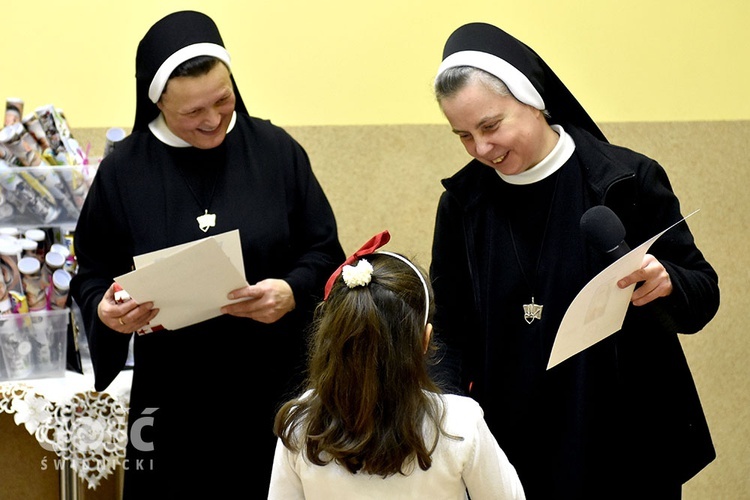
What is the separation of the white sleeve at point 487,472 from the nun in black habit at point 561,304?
33 centimetres

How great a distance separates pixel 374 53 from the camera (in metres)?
3.78

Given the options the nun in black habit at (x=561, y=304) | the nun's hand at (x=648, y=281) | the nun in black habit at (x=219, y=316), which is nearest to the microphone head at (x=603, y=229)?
the nun's hand at (x=648, y=281)

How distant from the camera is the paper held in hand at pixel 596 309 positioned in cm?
187

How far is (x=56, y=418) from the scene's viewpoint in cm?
301

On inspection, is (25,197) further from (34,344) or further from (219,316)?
(219,316)

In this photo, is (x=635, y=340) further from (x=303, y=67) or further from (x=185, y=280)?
(x=303, y=67)

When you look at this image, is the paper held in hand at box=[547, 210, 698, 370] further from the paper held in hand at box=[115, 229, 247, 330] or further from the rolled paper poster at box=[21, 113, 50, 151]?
the rolled paper poster at box=[21, 113, 50, 151]

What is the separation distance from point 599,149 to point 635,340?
466mm

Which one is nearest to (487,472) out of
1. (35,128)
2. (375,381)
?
(375,381)

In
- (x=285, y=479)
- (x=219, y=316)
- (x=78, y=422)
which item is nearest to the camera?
(x=285, y=479)


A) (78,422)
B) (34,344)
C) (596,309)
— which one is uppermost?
(596,309)

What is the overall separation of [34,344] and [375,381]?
5.35 feet

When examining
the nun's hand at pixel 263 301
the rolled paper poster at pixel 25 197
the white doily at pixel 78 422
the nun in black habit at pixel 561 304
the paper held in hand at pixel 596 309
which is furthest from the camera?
the rolled paper poster at pixel 25 197

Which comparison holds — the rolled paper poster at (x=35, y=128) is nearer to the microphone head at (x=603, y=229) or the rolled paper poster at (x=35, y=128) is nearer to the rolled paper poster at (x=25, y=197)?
the rolled paper poster at (x=25, y=197)
